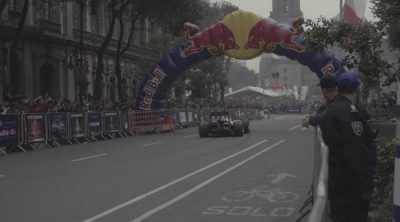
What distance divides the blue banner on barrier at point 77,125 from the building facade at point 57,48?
420 cm

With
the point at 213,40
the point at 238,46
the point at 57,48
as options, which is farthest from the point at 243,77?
the point at 238,46

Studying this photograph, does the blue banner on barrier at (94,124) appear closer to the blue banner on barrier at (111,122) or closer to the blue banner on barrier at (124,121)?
the blue banner on barrier at (111,122)

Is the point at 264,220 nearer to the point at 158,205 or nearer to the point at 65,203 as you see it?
the point at 158,205

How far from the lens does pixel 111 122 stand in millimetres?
28172

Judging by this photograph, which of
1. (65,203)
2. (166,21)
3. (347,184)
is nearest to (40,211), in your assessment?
(65,203)

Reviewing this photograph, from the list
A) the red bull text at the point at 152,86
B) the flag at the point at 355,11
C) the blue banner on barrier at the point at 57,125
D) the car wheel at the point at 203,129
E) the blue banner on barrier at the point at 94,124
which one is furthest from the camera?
the red bull text at the point at 152,86

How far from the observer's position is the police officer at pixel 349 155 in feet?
15.6

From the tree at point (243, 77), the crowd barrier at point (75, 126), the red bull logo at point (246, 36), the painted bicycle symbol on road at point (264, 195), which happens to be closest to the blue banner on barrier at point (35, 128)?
the crowd barrier at point (75, 126)

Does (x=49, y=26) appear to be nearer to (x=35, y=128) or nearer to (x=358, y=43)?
(x=35, y=128)

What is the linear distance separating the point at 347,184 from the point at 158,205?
4.79 m

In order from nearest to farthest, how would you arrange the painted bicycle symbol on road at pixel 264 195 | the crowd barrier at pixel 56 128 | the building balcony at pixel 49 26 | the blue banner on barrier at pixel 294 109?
the painted bicycle symbol on road at pixel 264 195 → the crowd barrier at pixel 56 128 → the building balcony at pixel 49 26 → the blue banner on barrier at pixel 294 109

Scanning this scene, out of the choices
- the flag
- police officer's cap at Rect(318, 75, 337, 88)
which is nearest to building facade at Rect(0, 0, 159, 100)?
the flag

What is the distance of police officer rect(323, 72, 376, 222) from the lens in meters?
4.77

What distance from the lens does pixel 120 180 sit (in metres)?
12.2
